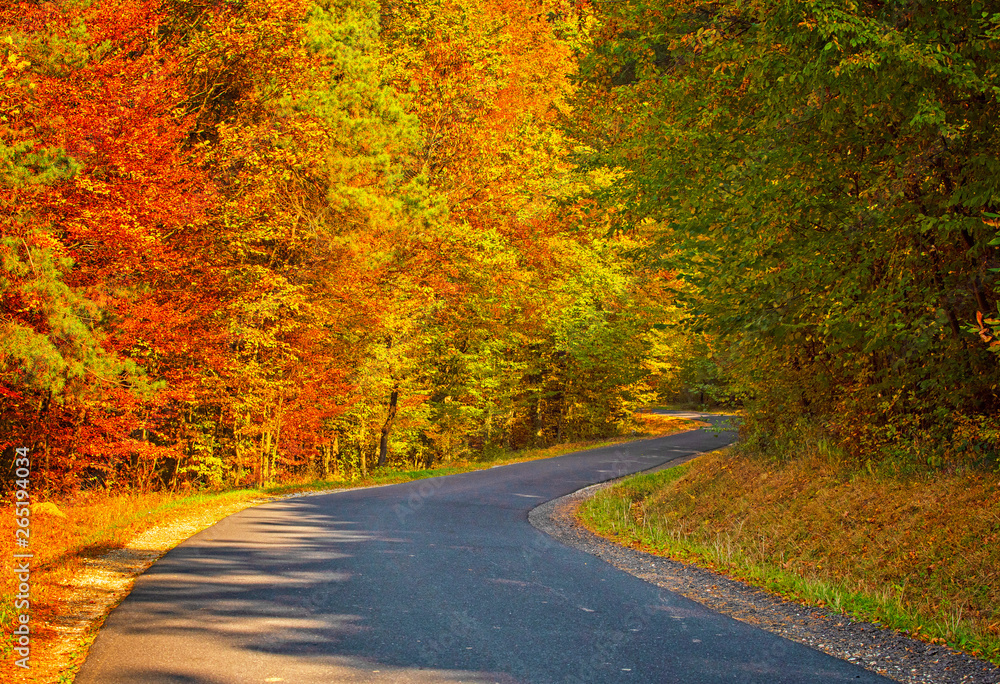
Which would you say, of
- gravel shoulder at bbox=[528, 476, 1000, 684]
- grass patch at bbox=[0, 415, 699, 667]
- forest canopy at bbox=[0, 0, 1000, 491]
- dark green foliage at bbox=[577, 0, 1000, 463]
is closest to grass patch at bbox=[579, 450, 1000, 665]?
gravel shoulder at bbox=[528, 476, 1000, 684]

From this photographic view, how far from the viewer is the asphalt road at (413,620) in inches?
212

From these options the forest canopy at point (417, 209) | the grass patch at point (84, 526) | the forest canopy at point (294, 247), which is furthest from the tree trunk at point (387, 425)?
the grass patch at point (84, 526)

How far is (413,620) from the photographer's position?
659 cm

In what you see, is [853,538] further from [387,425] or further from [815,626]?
[387,425]

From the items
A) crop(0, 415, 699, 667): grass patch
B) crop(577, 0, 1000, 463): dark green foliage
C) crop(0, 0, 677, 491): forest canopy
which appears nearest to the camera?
crop(0, 415, 699, 667): grass patch

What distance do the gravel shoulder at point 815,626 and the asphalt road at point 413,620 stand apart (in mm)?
248

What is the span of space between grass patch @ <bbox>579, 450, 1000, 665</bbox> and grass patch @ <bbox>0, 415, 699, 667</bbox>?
686 cm

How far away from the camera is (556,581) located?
824cm

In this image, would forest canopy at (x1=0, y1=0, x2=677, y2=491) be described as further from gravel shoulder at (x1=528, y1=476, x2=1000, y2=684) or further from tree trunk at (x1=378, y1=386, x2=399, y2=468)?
gravel shoulder at (x1=528, y1=476, x2=1000, y2=684)

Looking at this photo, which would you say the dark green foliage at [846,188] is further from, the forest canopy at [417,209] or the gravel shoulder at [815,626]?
the gravel shoulder at [815,626]

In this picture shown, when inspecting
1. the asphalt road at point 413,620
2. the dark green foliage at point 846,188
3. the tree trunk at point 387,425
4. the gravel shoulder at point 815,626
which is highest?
the dark green foliage at point 846,188

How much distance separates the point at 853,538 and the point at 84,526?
10345 millimetres

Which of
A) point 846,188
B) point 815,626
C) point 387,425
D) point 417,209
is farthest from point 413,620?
point 387,425

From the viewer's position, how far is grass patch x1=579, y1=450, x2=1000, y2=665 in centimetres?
708
